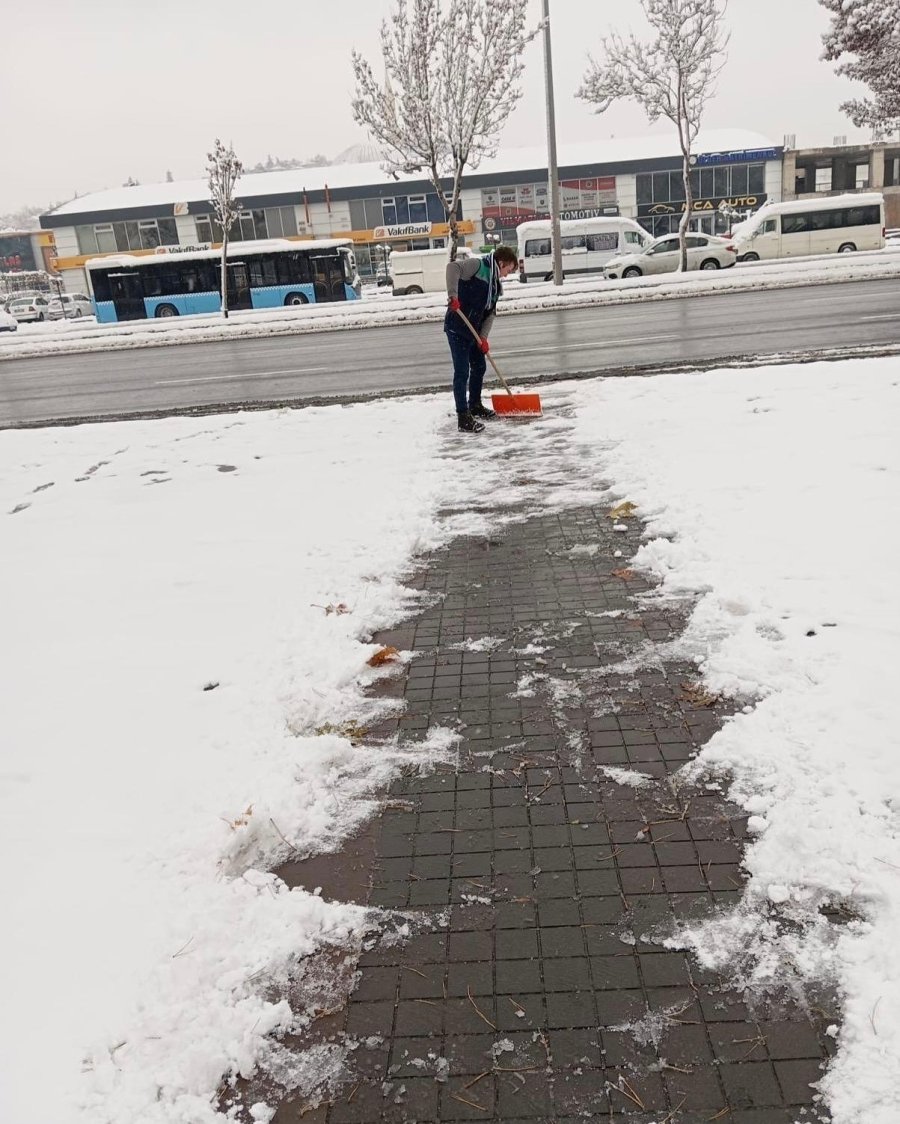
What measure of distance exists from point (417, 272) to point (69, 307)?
24858 mm

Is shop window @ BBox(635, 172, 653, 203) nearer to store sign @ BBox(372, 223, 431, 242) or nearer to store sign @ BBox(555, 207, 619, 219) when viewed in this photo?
store sign @ BBox(555, 207, 619, 219)

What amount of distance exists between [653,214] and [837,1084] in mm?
59529

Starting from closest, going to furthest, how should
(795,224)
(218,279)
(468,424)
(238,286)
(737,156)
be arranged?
(468,424)
(238,286)
(218,279)
(795,224)
(737,156)

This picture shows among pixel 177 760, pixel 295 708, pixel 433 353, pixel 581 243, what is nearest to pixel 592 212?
pixel 581 243

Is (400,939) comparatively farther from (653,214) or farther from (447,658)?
(653,214)

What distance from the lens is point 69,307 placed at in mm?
49219

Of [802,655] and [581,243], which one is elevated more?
[581,243]

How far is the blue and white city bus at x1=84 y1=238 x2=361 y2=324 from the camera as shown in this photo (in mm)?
32719

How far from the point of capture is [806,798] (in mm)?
2850

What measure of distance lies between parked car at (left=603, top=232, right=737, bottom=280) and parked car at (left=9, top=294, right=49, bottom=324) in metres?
34.0

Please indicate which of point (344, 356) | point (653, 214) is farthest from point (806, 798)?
point (653, 214)

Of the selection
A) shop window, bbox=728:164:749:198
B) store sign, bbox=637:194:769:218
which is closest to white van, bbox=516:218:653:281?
store sign, bbox=637:194:769:218

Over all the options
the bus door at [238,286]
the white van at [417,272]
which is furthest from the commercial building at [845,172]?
the bus door at [238,286]

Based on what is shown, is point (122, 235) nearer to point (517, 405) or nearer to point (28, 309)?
point (28, 309)
